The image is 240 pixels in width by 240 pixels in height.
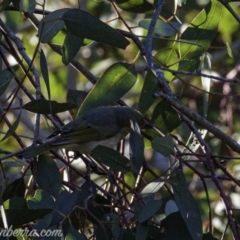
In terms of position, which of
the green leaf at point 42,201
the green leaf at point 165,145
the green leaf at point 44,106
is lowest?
the green leaf at point 42,201

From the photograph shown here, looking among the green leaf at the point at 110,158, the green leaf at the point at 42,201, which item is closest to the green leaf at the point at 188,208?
the green leaf at the point at 110,158

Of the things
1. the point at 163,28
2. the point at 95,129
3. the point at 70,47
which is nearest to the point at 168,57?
the point at 163,28

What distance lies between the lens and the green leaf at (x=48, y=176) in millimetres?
2010

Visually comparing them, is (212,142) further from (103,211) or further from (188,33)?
(103,211)

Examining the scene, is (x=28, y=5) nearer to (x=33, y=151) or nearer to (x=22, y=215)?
(x=33, y=151)

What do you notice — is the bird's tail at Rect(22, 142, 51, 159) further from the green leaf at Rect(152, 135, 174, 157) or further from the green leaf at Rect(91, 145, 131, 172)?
the green leaf at Rect(152, 135, 174, 157)

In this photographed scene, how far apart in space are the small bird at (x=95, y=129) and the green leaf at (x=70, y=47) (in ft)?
0.70

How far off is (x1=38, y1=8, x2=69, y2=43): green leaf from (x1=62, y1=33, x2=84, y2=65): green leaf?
235mm

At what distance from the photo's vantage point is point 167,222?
1909 mm

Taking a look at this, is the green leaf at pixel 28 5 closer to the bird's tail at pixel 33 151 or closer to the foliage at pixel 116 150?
the foliage at pixel 116 150

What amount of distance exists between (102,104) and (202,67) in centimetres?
49

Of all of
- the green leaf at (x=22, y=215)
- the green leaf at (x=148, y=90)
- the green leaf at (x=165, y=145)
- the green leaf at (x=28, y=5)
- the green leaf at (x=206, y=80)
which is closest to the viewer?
the green leaf at (x=22, y=215)

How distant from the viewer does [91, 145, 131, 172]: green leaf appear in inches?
77.0

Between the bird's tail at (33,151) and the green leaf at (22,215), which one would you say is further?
the bird's tail at (33,151)
